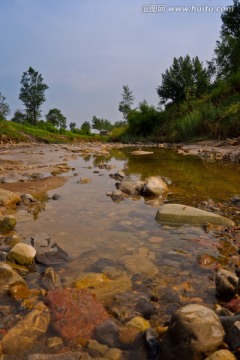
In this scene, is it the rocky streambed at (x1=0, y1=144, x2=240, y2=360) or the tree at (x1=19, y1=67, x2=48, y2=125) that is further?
the tree at (x1=19, y1=67, x2=48, y2=125)

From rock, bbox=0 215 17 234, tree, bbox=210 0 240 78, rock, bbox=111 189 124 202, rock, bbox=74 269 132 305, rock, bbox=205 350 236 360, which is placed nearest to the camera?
rock, bbox=205 350 236 360

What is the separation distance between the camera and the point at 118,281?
8.12 feet

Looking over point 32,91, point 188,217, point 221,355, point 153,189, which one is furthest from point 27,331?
point 32,91

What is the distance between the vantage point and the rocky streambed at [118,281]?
1.63 meters

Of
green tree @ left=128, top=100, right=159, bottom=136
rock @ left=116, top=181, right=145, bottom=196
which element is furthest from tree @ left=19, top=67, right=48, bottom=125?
rock @ left=116, top=181, right=145, bottom=196

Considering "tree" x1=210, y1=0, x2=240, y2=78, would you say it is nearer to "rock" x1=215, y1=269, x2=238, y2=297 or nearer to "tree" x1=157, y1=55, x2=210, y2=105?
"tree" x1=157, y1=55, x2=210, y2=105

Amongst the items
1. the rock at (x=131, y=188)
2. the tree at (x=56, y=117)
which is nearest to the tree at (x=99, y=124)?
the tree at (x=56, y=117)

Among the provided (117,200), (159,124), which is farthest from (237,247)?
(159,124)

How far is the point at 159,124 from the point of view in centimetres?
3706

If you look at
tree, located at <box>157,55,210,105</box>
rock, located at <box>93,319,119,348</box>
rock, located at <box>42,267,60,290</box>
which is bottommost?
rock, located at <box>93,319,119,348</box>

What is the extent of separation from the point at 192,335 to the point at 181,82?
41891 mm

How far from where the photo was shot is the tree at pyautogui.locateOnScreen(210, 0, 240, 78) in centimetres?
3728

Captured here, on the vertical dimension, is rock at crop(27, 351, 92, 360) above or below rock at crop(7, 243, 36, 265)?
below

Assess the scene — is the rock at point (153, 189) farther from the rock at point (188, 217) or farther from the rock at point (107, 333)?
the rock at point (107, 333)
